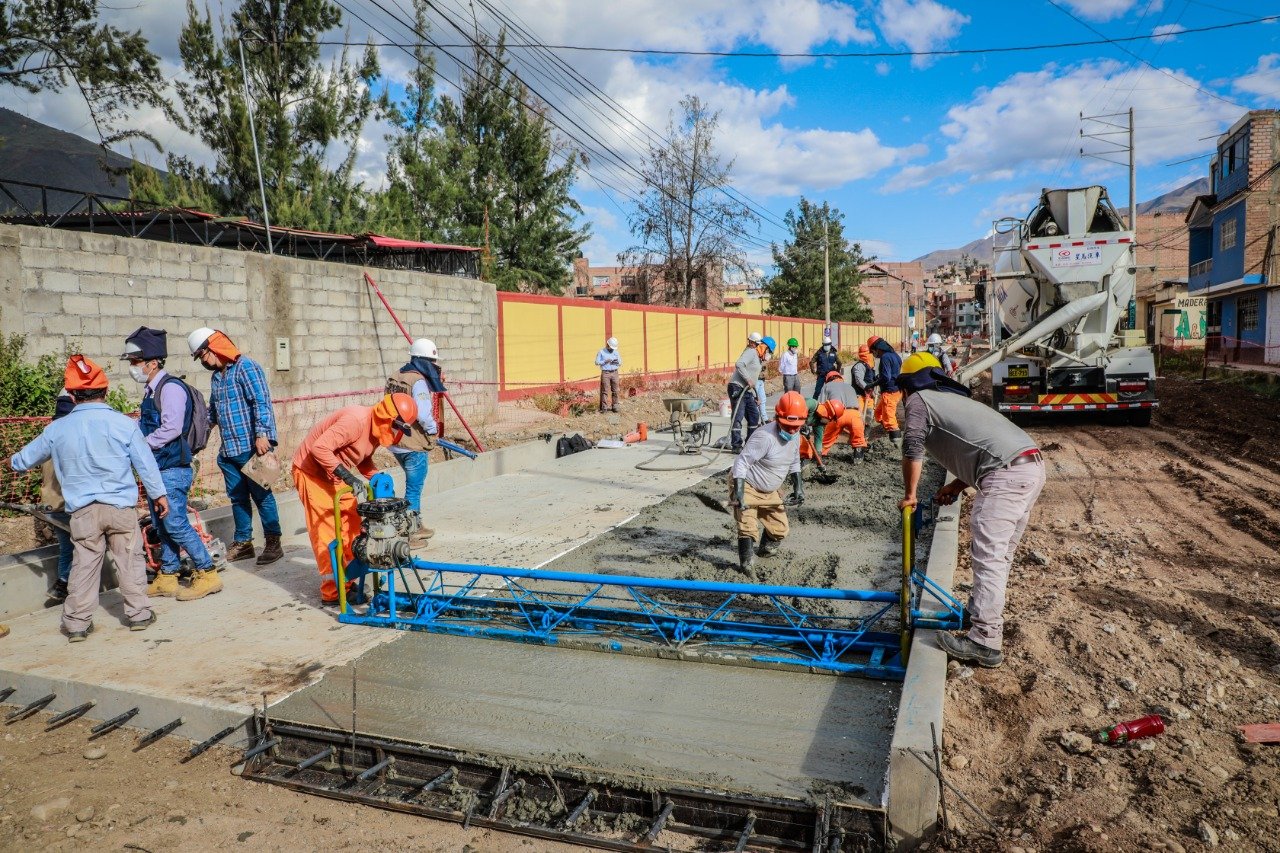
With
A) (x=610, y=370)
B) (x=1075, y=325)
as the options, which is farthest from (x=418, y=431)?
(x=1075, y=325)

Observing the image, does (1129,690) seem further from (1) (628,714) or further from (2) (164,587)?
(2) (164,587)

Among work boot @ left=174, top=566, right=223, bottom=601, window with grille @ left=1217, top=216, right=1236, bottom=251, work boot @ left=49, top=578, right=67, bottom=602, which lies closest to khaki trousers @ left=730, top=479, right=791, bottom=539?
work boot @ left=174, top=566, right=223, bottom=601

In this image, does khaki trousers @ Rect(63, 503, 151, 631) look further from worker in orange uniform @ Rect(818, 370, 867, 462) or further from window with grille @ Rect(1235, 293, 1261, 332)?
window with grille @ Rect(1235, 293, 1261, 332)

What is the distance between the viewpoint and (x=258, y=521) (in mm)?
7559

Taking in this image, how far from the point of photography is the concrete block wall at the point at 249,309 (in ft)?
25.9

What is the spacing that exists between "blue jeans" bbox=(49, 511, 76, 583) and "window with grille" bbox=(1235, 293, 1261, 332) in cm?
3334

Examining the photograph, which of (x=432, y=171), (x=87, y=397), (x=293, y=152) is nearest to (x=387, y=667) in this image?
(x=87, y=397)

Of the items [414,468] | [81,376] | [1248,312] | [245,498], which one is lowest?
[245,498]

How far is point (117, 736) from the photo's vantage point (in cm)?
413

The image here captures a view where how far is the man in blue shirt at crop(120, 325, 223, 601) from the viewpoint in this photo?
5859 mm

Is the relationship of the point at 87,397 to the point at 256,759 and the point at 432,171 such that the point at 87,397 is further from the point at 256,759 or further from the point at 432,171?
the point at 432,171

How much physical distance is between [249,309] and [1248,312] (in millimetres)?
32300

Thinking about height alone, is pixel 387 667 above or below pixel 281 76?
below

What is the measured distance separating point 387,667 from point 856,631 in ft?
8.61
